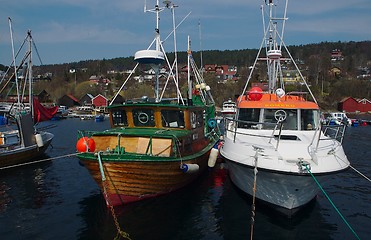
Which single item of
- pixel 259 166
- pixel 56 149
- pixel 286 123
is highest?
pixel 286 123

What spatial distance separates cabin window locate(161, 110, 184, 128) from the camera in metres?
14.6

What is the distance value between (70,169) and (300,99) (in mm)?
14352

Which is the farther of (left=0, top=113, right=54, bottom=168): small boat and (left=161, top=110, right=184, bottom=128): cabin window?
(left=0, top=113, right=54, bottom=168): small boat

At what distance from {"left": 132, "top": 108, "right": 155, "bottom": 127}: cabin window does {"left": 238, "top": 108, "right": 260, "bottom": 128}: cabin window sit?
3.87 meters

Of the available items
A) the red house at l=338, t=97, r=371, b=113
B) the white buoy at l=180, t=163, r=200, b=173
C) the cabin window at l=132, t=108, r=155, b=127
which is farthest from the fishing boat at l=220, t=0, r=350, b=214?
the red house at l=338, t=97, r=371, b=113

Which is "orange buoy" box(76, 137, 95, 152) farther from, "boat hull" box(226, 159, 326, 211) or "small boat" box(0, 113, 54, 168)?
"small boat" box(0, 113, 54, 168)

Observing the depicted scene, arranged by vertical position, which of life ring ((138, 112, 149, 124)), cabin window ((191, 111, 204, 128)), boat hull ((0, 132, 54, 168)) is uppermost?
life ring ((138, 112, 149, 124))

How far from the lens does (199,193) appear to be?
1494cm

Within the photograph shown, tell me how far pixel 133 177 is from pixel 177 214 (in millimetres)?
2147

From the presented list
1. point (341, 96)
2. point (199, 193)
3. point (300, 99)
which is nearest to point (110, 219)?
point (199, 193)

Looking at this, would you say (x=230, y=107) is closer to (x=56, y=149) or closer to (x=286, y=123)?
(x=56, y=149)

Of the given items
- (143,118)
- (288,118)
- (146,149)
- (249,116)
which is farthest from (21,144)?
(288,118)

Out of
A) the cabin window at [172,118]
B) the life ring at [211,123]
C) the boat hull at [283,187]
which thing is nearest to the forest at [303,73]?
the life ring at [211,123]

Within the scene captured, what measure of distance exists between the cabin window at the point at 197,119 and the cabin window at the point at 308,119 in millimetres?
4945
